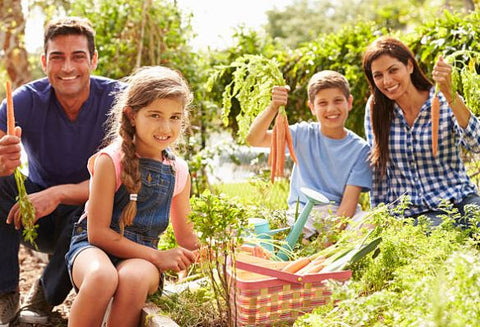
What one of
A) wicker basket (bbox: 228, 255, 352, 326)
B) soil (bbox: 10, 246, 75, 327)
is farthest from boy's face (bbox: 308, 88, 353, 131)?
soil (bbox: 10, 246, 75, 327)

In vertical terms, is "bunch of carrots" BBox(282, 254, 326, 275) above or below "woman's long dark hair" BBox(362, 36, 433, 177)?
below

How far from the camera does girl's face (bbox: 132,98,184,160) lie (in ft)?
8.38

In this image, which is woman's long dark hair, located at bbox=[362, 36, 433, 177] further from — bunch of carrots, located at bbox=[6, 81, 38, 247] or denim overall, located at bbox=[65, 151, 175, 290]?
bunch of carrots, located at bbox=[6, 81, 38, 247]

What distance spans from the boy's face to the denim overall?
45.6 inches

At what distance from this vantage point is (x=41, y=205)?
3088mm

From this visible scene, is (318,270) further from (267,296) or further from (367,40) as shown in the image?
(367,40)

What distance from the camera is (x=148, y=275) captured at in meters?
2.41

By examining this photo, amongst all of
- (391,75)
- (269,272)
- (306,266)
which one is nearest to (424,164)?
(391,75)

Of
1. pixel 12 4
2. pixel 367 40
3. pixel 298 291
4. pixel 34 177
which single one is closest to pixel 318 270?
pixel 298 291

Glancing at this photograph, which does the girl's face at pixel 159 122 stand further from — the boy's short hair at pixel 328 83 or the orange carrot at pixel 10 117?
the boy's short hair at pixel 328 83

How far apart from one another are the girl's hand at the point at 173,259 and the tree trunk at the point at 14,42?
16.9 feet

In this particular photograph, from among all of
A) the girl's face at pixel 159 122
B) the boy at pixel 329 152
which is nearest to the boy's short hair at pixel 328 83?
the boy at pixel 329 152

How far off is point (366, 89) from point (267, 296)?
278 cm

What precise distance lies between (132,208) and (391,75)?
167cm
